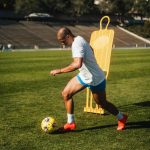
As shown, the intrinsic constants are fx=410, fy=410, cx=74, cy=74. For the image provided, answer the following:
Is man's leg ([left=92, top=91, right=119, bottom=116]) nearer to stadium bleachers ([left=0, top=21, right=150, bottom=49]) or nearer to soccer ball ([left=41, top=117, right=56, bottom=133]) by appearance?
soccer ball ([left=41, top=117, right=56, bottom=133])

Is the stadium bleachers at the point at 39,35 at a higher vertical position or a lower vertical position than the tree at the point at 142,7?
lower

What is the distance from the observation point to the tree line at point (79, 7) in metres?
92.3

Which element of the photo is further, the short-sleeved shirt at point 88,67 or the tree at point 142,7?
the tree at point 142,7

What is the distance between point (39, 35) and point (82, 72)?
72.9 m

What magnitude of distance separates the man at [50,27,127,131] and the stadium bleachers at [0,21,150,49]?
60.1 meters

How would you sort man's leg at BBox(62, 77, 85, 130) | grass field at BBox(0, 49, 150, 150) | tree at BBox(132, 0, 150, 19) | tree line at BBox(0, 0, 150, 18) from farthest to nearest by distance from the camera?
1. tree at BBox(132, 0, 150, 19)
2. tree line at BBox(0, 0, 150, 18)
3. man's leg at BBox(62, 77, 85, 130)
4. grass field at BBox(0, 49, 150, 150)

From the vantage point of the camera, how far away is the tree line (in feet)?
303

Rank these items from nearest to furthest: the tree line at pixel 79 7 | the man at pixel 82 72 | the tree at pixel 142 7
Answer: the man at pixel 82 72 → the tree line at pixel 79 7 → the tree at pixel 142 7

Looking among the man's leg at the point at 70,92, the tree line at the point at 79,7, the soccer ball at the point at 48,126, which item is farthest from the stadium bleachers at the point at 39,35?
the soccer ball at the point at 48,126

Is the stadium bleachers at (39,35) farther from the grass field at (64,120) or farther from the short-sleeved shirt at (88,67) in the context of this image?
the short-sleeved shirt at (88,67)

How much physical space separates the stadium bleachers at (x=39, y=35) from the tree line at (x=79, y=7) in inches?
190

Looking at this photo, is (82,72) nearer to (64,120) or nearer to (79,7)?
(64,120)

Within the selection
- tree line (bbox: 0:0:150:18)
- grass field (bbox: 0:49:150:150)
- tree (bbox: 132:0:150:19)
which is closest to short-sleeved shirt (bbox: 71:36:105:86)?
grass field (bbox: 0:49:150:150)

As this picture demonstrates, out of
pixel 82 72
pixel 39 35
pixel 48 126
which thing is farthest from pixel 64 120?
pixel 39 35
